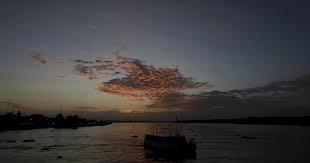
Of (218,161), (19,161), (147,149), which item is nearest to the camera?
(19,161)

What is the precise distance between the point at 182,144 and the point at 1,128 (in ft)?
512

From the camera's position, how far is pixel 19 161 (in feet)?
222

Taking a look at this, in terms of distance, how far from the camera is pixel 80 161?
71312 mm

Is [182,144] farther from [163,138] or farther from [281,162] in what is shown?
[281,162]

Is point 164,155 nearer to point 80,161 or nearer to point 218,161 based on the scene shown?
point 218,161

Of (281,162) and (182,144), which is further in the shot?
(182,144)

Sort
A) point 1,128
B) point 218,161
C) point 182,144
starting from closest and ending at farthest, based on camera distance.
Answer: point 218,161, point 182,144, point 1,128

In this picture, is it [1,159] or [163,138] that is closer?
[1,159]

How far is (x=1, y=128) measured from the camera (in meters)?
198

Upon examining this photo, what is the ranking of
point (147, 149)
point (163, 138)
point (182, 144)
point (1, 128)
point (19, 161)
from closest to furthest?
point (19, 161) → point (182, 144) → point (163, 138) → point (147, 149) → point (1, 128)

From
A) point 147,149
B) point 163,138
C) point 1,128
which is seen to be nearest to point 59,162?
point 163,138

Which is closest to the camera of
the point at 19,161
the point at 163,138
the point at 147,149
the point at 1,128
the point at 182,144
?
the point at 19,161

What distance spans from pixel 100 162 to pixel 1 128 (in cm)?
15398

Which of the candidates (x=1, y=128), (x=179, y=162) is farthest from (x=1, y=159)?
(x=1, y=128)
